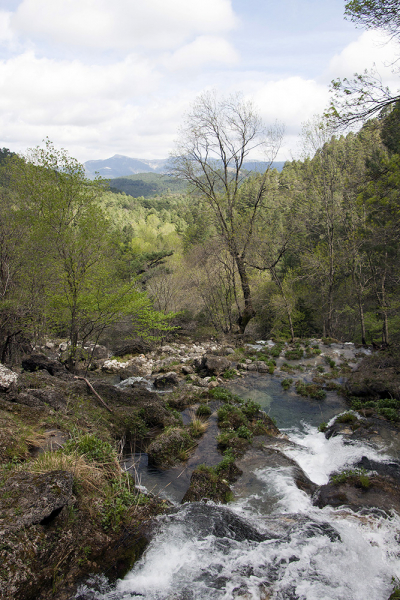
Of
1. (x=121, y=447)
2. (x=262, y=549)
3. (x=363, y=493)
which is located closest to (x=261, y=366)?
(x=363, y=493)

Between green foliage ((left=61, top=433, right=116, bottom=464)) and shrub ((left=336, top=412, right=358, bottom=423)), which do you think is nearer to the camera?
green foliage ((left=61, top=433, right=116, bottom=464))

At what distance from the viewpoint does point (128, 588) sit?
3.72 metres

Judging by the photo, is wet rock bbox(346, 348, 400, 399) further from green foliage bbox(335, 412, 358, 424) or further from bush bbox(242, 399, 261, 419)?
bush bbox(242, 399, 261, 419)

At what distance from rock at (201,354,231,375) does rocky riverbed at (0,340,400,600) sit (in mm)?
54

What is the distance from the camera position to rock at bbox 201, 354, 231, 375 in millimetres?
14312

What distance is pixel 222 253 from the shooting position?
65.4 feet

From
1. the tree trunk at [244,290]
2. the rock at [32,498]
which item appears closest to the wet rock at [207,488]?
the rock at [32,498]

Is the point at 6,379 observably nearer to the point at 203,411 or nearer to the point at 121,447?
the point at 121,447

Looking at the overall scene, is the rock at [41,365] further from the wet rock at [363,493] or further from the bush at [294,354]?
the bush at [294,354]

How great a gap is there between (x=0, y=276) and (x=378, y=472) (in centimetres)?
1126

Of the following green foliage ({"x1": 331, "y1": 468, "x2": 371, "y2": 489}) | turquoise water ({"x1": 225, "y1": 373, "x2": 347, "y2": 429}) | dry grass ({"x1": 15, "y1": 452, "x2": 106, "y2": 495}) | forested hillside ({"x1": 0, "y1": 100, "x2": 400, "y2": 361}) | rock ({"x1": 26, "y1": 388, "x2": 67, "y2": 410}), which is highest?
forested hillside ({"x1": 0, "y1": 100, "x2": 400, "y2": 361})

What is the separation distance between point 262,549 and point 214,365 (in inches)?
390

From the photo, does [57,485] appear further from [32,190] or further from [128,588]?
[32,190]

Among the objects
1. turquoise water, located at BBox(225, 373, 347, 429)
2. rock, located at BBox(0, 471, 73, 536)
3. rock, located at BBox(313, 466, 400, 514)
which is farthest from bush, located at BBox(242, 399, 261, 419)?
rock, located at BBox(0, 471, 73, 536)
